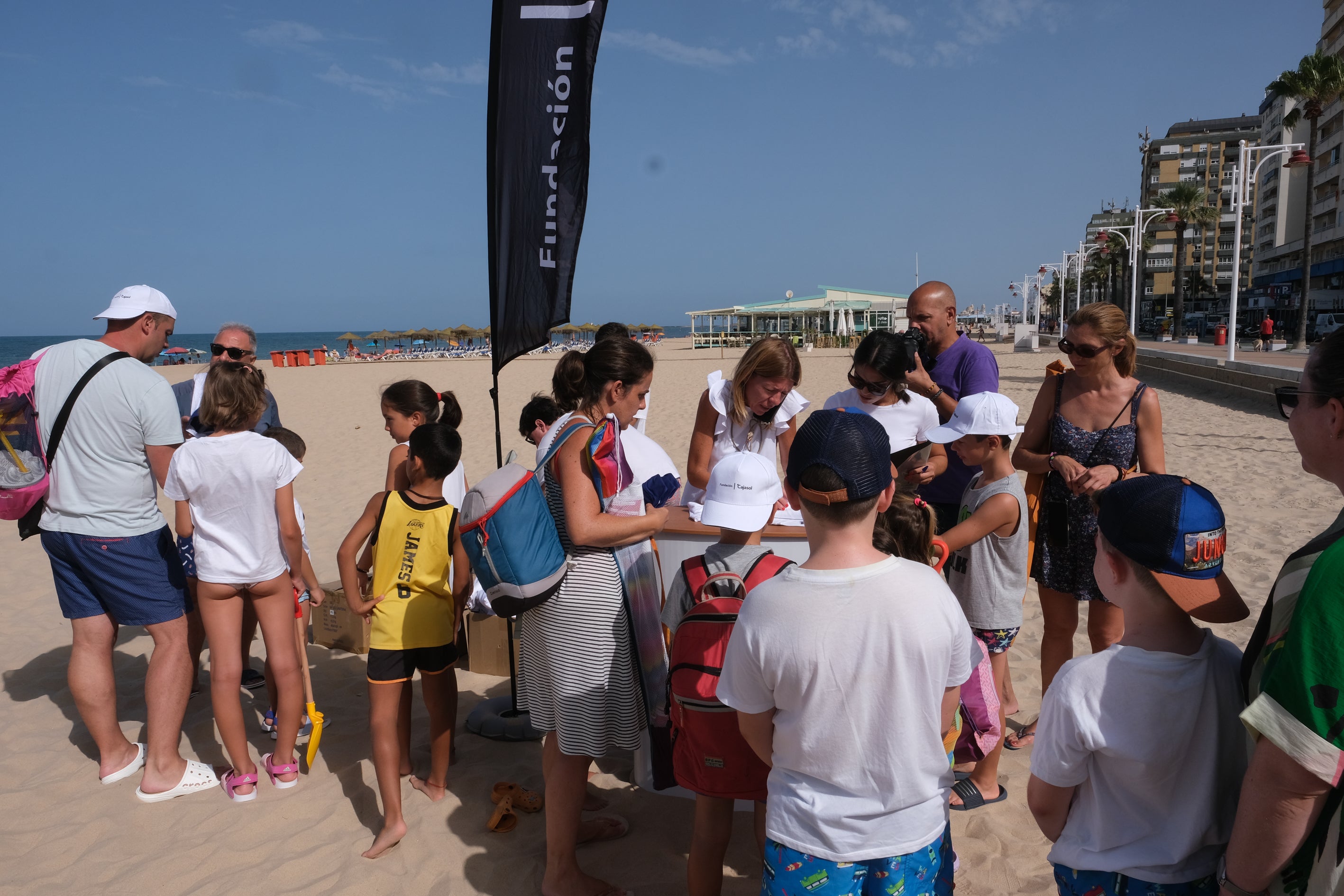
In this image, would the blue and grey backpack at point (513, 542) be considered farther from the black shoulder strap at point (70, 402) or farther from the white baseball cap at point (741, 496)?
the black shoulder strap at point (70, 402)

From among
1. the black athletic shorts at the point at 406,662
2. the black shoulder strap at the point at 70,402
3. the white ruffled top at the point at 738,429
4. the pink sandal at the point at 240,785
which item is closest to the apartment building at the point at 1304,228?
the white ruffled top at the point at 738,429

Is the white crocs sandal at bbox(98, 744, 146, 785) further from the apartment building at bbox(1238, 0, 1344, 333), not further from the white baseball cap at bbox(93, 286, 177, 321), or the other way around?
the apartment building at bbox(1238, 0, 1344, 333)

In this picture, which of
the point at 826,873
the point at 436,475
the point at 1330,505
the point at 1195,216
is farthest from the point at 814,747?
the point at 1195,216

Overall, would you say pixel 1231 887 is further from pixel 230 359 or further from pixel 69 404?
pixel 230 359

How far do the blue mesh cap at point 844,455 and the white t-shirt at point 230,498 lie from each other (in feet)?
7.77

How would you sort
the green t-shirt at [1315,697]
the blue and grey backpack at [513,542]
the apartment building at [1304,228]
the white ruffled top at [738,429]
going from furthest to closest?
1. the apartment building at [1304,228]
2. the white ruffled top at [738,429]
3. the blue and grey backpack at [513,542]
4. the green t-shirt at [1315,697]

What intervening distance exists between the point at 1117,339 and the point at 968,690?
155 centimetres

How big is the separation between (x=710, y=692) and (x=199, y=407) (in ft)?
10.1

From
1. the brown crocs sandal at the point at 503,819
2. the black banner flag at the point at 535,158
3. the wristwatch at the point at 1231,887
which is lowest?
the brown crocs sandal at the point at 503,819

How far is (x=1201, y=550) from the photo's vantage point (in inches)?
56.7

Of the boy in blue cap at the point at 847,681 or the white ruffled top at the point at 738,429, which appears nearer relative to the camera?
the boy in blue cap at the point at 847,681

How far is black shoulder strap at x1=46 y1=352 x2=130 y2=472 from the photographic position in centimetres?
314

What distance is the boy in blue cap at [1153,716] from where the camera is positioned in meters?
1.45

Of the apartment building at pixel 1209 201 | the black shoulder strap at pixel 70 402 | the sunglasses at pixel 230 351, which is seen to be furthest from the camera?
the apartment building at pixel 1209 201
